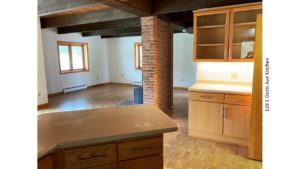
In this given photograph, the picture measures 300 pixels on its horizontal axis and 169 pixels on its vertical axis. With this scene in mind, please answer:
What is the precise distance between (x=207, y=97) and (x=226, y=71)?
0.72m

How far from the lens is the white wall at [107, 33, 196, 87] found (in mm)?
7562

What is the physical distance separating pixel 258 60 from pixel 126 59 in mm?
7254

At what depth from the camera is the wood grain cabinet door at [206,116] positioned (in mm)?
3029

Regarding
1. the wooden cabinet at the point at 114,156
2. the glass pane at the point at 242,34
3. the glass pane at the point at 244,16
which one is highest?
the glass pane at the point at 244,16

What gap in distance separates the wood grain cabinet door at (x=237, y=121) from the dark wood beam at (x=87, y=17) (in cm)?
291

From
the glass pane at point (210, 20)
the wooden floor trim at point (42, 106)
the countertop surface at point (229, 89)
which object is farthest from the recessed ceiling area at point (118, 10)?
the wooden floor trim at point (42, 106)

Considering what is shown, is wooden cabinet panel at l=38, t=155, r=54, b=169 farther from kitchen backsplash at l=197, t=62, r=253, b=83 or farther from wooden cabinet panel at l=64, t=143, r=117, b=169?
kitchen backsplash at l=197, t=62, r=253, b=83

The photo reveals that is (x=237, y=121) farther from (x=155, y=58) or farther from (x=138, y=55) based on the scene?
(x=138, y=55)

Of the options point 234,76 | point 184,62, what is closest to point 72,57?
point 184,62

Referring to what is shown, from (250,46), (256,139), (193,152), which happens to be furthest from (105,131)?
(250,46)

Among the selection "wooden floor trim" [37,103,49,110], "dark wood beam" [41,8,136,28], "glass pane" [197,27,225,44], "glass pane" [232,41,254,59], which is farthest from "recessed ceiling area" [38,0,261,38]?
"wooden floor trim" [37,103,49,110]

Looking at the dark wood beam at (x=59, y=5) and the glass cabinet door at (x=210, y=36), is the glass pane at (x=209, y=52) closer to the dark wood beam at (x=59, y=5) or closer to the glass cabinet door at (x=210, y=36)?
the glass cabinet door at (x=210, y=36)
